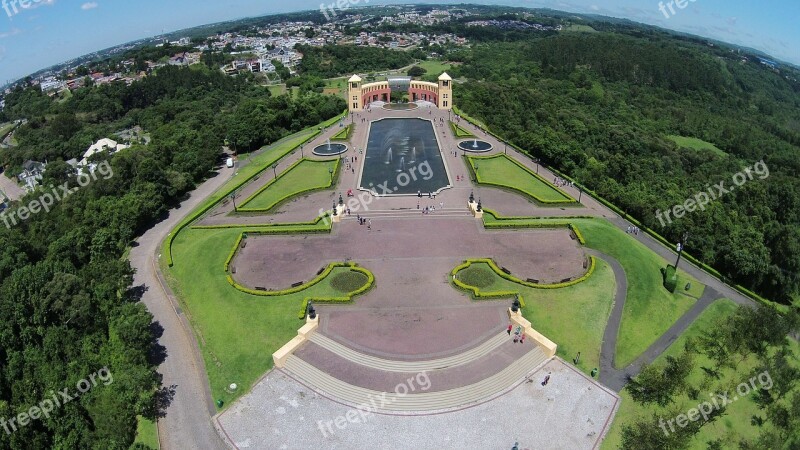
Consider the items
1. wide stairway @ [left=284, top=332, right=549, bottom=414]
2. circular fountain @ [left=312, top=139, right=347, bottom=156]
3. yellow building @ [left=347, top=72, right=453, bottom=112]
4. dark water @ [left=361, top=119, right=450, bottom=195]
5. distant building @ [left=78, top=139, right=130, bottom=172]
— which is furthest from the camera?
yellow building @ [left=347, top=72, right=453, bottom=112]

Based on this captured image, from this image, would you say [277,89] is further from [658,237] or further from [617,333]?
[617,333]

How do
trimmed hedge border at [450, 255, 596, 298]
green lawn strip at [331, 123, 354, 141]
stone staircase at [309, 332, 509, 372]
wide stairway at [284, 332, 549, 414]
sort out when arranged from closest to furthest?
wide stairway at [284, 332, 549, 414], stone staircase at [309, 332, 509, 372], trimmed hedge border at [450, 255, 596, 298], green lawn strip at [331, 123, 354, 141]

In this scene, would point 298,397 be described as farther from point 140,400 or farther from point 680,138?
point 680,138

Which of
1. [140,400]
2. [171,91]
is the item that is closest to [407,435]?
[140,400]

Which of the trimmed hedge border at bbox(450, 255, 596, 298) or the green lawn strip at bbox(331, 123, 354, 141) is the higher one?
the green lawn strip at bbox(331, 123, 354, 141)

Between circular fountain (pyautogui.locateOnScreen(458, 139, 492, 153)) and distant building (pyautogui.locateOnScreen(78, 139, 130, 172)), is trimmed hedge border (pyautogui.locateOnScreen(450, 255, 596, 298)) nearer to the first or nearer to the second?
circular fountain (pyautogui.locateOnScreen(458, 139, 492, 153))

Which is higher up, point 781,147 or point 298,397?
point 298,397

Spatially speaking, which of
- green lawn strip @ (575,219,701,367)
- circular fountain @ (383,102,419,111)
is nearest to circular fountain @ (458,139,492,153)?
circular fountain @ (383,102,419,111)

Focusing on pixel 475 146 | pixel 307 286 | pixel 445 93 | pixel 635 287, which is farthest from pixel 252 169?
pixel 635 287
